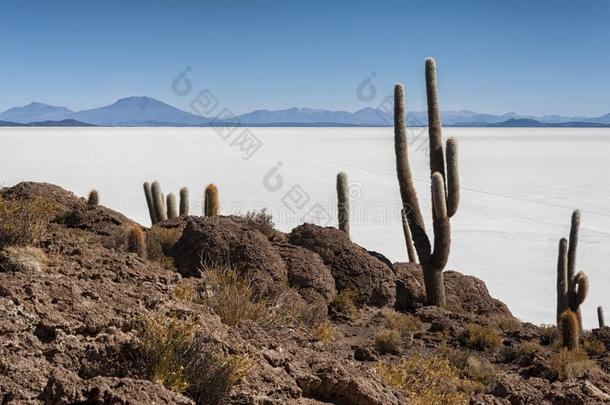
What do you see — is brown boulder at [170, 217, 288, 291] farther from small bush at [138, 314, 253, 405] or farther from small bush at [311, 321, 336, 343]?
small bush at [138, 314, 253, 405]

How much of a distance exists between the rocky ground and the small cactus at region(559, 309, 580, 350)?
0.62 feet

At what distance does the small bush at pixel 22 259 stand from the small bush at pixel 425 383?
3.03 m

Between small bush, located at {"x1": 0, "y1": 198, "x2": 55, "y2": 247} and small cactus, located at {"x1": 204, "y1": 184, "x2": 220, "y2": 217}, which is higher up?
small bush, located at {"x1": 0, "y1": 198, "x2": 55, "y2": 247}

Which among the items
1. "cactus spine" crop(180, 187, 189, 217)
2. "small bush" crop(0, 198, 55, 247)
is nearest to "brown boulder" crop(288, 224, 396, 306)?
"cactus spine" crop(180, 187, 189, 217)

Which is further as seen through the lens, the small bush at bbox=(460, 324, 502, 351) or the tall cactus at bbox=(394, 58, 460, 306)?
the tall cactus at bbox=(394, 58, 460, 306)

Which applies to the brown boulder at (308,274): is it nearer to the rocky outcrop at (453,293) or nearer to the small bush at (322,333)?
the small bush at (322,333)

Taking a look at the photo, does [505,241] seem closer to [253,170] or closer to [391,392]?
[391,392]

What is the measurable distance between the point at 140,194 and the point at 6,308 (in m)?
28.5

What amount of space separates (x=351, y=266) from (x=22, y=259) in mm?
7332

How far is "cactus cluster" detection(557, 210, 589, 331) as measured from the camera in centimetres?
1342

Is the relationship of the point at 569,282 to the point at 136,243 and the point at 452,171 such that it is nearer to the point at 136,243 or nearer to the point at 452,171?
the point at 452,171

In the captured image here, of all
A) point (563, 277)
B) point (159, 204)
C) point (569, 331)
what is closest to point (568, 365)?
point (569, 331)

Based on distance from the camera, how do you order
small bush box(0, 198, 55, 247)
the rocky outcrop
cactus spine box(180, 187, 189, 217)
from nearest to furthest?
small bush box(0, 198, 55, 247), the rocky outcrop, cactus spine box(180, 187, 189, 217)

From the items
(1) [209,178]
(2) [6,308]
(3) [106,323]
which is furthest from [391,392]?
(1) [209,178]
